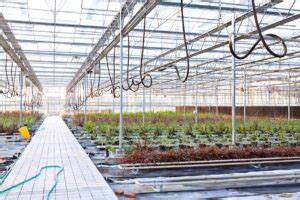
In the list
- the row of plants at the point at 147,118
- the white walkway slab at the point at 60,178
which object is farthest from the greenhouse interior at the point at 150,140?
the row of plants at the point at 147,118

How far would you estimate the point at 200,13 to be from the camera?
1278cm

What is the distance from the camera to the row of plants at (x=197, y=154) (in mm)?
8477

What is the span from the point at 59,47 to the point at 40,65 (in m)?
8.25

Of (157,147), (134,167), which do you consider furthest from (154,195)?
(157,147)

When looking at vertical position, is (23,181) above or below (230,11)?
below

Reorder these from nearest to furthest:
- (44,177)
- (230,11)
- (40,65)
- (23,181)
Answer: (23,181) < (44,177) < (230,11) < (40,65)

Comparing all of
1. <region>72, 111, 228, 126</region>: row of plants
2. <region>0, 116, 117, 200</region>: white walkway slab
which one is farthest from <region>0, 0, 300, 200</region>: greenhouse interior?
<region>72, 111, 228, 126</region>: row of plants

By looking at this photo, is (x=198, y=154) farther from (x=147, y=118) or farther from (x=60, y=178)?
(x=147, y=118)

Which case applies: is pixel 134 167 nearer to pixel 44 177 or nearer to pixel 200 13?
pixel 44 177

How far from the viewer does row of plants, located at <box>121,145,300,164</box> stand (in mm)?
8477

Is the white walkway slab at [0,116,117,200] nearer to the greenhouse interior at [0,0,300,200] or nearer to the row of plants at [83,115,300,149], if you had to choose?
the greenhouse interior at [0,0,300,200]

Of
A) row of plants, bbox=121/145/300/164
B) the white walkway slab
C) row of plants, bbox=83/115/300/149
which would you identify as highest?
row of plants, bbox=83/115/300/149

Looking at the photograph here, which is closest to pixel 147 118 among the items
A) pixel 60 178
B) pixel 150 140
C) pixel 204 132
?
pixel 204 132

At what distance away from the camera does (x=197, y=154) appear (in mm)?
8898
